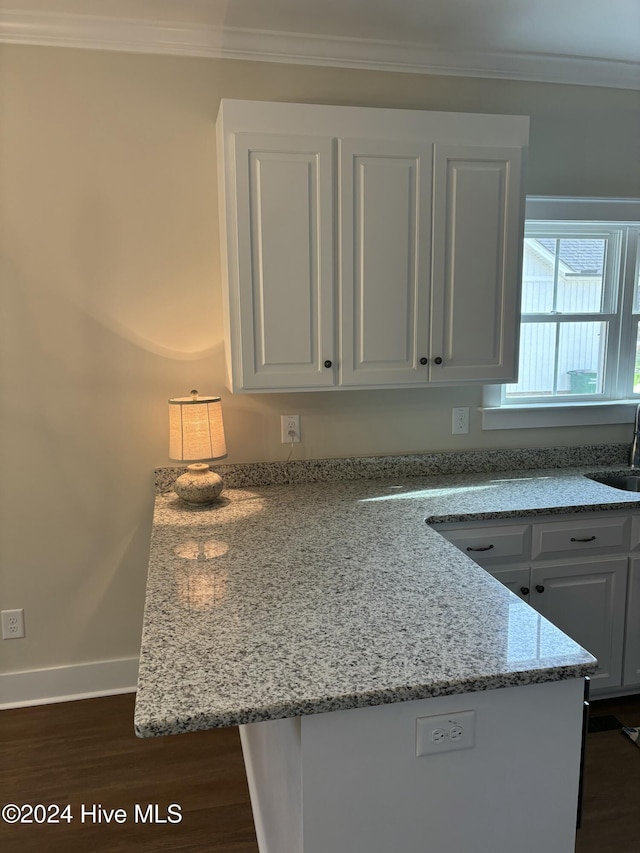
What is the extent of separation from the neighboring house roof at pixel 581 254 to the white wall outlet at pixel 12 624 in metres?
2.74

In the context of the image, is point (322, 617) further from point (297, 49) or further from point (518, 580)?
point (297, 49)

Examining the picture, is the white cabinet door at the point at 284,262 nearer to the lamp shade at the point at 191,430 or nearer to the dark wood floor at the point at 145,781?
the lamp shade at the point at 191,430

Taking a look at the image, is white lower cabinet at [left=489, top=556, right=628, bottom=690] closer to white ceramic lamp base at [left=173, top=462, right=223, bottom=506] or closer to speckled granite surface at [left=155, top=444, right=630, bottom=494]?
speckled granite surface at [left=155, top=444, right=630, bottom=494]

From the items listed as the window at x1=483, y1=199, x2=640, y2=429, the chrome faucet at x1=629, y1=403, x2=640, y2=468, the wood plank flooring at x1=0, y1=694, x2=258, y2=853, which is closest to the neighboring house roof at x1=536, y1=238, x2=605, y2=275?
the window at x1=483, y1=199, x2=640, y2=429

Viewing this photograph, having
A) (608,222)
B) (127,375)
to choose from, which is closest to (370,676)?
(127,375)

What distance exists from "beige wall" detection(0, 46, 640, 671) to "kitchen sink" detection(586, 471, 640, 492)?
0.91 m

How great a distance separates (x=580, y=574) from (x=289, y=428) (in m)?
1.27

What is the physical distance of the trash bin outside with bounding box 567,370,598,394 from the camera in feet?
10.1

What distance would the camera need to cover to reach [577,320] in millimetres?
3008

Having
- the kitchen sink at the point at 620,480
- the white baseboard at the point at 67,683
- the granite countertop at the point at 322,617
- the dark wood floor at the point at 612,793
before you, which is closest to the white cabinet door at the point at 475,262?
the granite countertop at the point at 322,617

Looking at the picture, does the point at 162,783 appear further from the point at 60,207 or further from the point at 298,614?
the point at 60,207

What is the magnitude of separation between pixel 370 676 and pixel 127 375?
1.75m

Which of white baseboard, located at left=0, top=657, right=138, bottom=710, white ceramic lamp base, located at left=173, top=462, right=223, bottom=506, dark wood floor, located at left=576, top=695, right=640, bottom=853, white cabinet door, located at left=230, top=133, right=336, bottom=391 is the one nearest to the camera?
dark wood floor, located at left=576, top=695, right=640, bottom=853

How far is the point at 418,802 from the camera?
1244 millimetres
